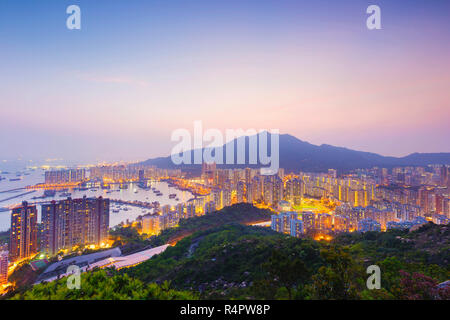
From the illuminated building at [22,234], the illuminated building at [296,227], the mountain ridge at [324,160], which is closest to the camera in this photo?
the illuminated building at [22,234]

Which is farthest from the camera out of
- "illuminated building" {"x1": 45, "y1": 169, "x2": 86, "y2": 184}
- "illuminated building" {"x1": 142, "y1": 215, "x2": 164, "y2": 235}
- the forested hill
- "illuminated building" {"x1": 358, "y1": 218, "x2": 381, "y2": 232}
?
"illuminated building" {"x1": 45, "y1": 169, "x2": 86, "y2": 184}

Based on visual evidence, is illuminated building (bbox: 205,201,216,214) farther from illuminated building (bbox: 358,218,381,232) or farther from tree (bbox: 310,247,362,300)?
tree (bbox: 310,247,362,300)

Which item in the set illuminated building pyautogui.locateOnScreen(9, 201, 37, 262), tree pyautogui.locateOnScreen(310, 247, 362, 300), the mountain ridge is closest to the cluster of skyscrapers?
illuminated building pyautogui.locateOnScreen(9, 201, 37, 262)

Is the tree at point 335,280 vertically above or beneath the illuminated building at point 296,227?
above

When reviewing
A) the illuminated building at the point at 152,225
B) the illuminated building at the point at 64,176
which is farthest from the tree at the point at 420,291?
the illuminated building at the point at 64,176

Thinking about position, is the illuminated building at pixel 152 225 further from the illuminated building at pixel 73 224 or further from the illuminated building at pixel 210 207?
the illuminated building at pixel 210 207
